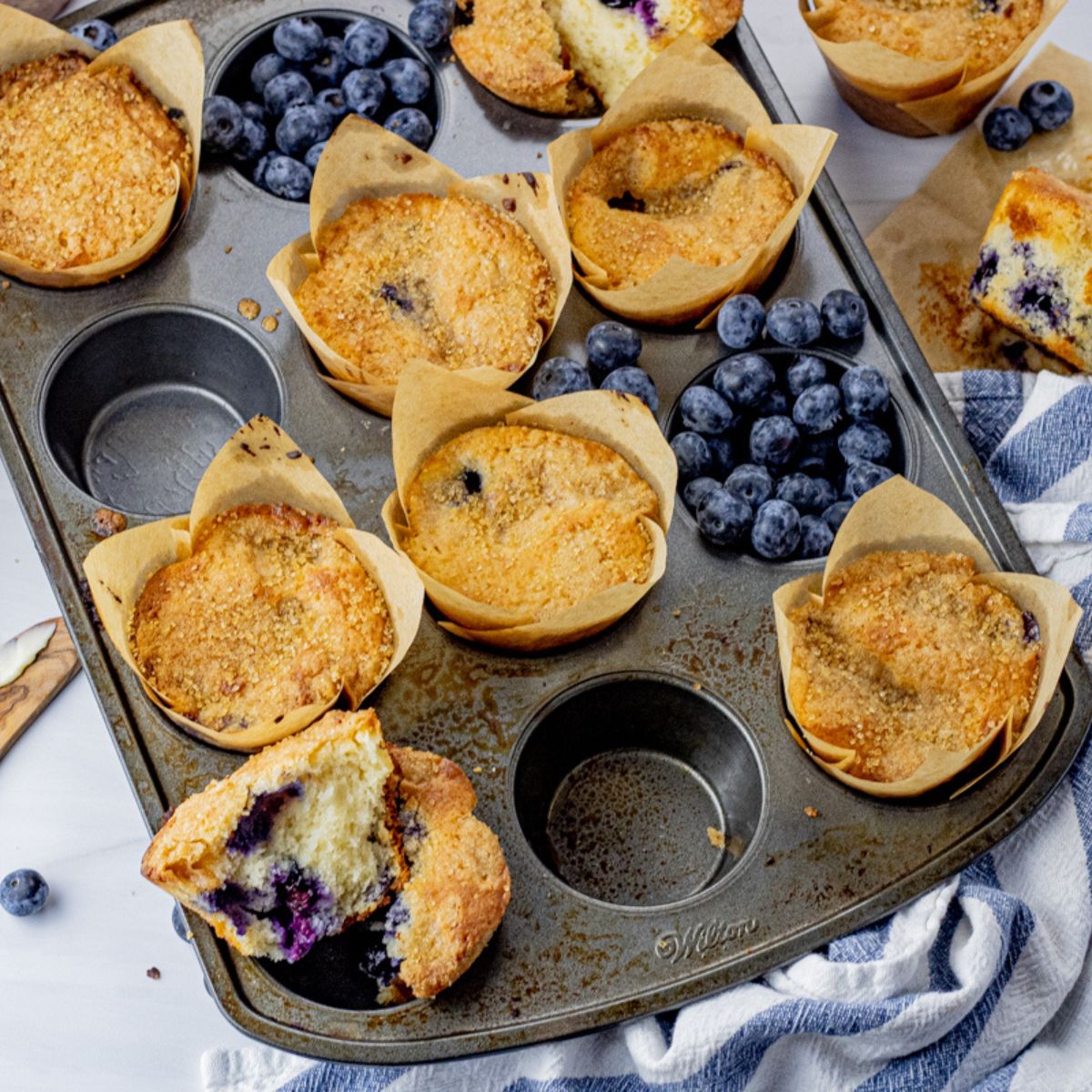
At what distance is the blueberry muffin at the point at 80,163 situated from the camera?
3.10m

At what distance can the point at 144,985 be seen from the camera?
123 inches

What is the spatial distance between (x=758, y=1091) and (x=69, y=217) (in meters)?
2.37

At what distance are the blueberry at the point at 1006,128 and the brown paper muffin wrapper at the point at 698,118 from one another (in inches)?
30.6

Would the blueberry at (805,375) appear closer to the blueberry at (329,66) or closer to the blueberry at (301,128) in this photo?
the blueberry at (301,128)

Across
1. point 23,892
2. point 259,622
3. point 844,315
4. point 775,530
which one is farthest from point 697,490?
point 23,892

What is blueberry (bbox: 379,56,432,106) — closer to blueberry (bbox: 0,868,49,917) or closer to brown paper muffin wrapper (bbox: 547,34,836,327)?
brown paper muffin wrapper (bbox: 547,34,836,327)

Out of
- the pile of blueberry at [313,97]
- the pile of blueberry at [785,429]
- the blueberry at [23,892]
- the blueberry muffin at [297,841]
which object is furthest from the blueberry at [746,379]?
the blueberry at [23,892]

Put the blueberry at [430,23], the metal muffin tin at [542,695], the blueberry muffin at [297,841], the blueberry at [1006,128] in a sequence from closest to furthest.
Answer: the blueberry muffin at [297,841]
the metal muffin tin at [542,695]
the blueberry at [430,23]
the blueberry at [1006,128]

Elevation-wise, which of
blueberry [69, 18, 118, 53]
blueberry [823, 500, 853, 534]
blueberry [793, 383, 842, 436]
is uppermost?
blueberry [793, 383, 842, 436]

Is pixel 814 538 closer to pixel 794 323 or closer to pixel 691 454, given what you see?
pixel 691 454

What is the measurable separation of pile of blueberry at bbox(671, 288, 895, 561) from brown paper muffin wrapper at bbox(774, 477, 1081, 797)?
0.11 metres

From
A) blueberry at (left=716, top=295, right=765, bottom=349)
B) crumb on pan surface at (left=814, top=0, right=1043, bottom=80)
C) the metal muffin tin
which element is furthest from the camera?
crumb on pan surface at (left=814, top=0, right=1043, bottom=80)

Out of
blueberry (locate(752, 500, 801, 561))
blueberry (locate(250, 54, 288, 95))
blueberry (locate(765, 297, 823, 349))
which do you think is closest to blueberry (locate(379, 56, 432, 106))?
blueberry (locate(250, 54, 288, 95))

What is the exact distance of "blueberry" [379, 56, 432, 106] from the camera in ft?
11.1
